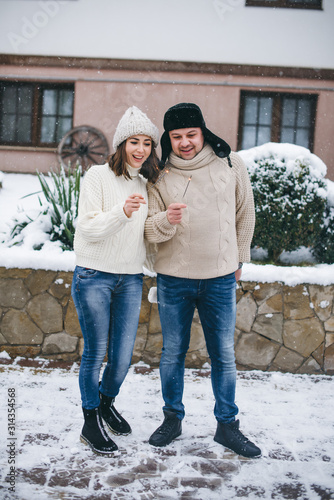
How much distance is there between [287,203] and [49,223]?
198 centimetres

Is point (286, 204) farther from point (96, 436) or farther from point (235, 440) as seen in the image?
point (96, 436)

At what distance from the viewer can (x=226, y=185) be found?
219 centimetres

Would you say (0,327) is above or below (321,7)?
below

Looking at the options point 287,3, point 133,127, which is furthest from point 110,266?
point 287,3

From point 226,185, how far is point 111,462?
141 centimetres

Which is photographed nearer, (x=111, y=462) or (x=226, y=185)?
(x=111, y=462)

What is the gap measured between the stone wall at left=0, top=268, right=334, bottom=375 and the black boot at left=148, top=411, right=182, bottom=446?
1.07 metres

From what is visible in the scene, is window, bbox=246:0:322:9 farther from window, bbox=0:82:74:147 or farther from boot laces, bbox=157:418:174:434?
boot laces, bbox=157:418:174:434

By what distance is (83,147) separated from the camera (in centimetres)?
753

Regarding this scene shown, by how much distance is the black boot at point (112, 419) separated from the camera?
2293mm

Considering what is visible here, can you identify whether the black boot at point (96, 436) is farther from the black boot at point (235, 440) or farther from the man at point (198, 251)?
the black boot at point (235, 440)

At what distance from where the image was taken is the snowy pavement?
1865mm

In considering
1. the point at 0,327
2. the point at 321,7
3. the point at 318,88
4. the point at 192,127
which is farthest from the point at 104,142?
the point at 192,127

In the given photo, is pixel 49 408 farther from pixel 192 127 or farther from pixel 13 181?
pixel 13 181
